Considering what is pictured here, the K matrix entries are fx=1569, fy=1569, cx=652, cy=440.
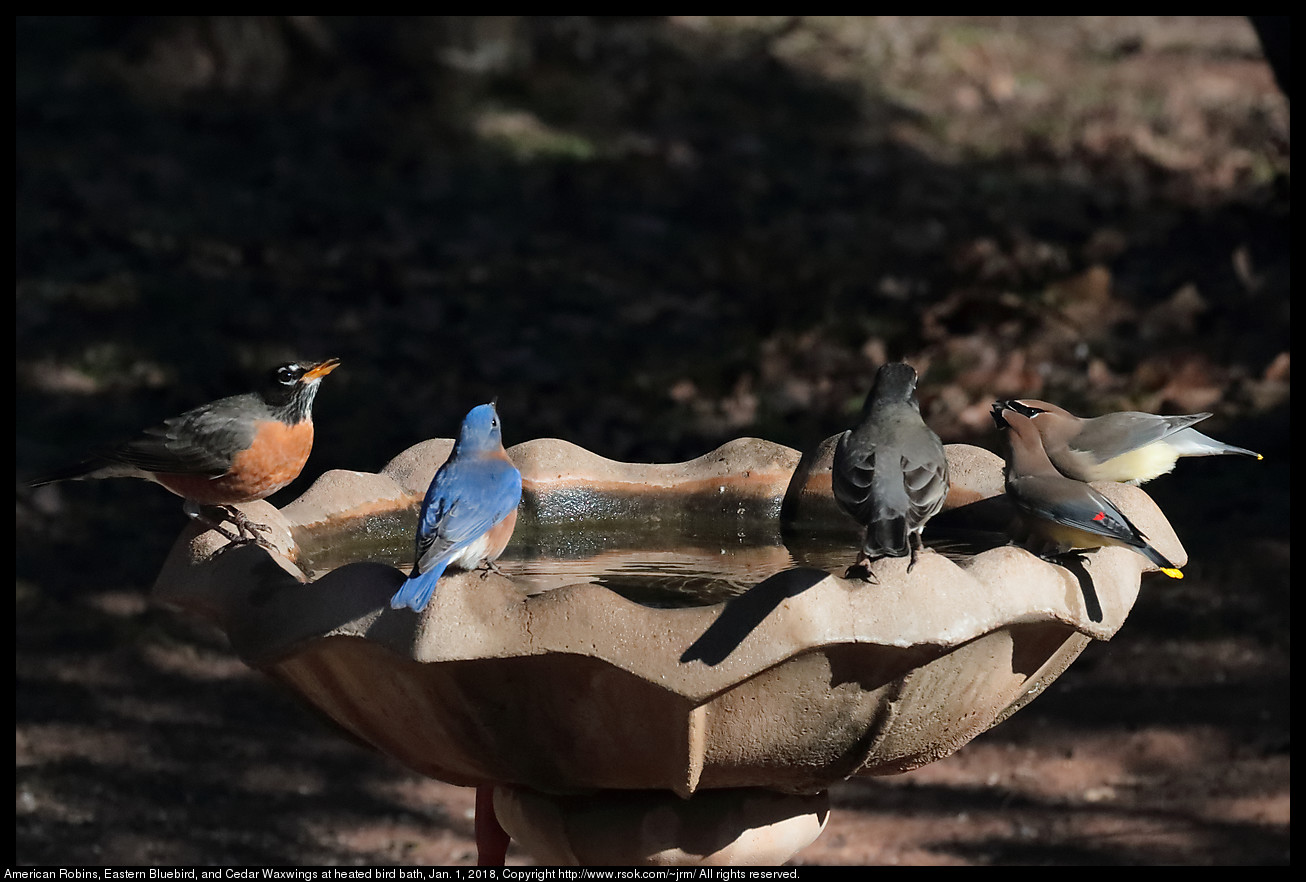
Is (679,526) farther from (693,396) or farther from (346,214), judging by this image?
(346,214)

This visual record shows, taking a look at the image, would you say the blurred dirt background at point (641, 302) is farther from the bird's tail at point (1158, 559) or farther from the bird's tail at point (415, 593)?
the bird's tail at point (1158, 559)

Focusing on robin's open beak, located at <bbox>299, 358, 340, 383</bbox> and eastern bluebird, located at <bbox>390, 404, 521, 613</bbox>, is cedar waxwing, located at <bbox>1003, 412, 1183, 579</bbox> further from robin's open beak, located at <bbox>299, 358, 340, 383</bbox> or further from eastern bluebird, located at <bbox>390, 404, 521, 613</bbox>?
robin's open beak, located at <bbox>299, 358, 340, 383</bbox>

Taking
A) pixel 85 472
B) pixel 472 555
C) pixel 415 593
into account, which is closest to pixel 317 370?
pixel 85 472

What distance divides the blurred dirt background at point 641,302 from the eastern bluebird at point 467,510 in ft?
3.03

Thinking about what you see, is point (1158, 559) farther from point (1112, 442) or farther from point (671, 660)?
point (671, 660)

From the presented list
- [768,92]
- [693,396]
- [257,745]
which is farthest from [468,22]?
[257,745]

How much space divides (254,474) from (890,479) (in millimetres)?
1441

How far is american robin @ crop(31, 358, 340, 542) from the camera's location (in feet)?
11.4

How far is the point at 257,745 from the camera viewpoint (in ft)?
18.9

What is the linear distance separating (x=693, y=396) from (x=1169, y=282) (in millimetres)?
2981

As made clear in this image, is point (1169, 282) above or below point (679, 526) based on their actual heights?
below

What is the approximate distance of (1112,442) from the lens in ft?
11.5

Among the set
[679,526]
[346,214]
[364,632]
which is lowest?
[346,214]

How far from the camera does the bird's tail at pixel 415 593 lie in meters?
2.79
